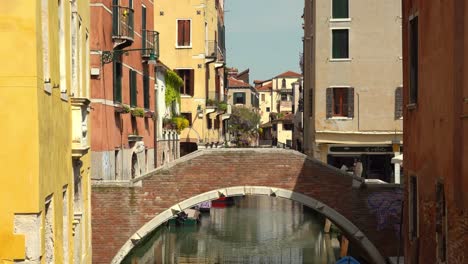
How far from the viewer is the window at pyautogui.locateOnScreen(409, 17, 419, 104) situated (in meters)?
12.2

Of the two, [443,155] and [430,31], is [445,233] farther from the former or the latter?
[430,31]

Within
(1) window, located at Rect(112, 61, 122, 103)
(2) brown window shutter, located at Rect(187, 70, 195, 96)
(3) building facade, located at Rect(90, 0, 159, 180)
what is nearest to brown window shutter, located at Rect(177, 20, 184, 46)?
(2) brown window shutter, located at Rect(187, 70, 195, 96)

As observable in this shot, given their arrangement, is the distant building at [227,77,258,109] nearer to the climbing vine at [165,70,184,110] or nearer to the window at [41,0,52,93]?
the climbing vine at [165,70,184,110]

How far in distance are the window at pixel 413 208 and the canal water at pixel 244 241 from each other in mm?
11026

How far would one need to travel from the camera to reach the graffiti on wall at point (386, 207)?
17.9 m

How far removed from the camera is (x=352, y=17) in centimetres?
2562

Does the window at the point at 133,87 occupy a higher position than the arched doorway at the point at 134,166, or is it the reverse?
the window at the point at 133,87

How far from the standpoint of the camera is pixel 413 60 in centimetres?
1246

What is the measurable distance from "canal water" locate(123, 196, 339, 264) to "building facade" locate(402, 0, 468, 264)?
453 inches

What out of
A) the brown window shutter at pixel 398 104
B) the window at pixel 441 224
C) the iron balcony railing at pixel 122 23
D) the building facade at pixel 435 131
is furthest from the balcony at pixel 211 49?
the window at pixel 441 224

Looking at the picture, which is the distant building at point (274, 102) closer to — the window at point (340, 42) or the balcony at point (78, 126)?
the window at point (340, 42)

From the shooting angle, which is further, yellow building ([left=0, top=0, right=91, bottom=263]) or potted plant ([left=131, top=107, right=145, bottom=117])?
potted plant ([left=131, top=107, right=145, bottom=117])

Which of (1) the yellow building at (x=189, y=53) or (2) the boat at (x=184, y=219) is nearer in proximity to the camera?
(2) the boat at (x=184, y=219)

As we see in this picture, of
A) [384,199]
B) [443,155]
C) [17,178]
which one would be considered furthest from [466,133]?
[384,199]
